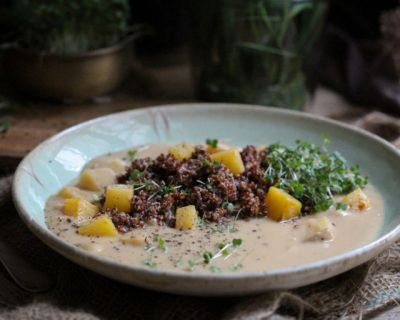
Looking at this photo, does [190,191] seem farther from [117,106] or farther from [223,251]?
[117,106]

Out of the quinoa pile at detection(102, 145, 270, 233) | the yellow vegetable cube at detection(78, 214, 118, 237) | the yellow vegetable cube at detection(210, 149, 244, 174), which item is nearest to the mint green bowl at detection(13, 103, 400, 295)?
the yellow vegetable cube at detection(78, 214, 118, 237)

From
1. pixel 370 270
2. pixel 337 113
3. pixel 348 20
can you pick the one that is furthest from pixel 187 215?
pixel 348 20

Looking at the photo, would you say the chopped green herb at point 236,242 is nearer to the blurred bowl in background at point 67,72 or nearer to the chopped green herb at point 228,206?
the chopped green herb at point 228,206

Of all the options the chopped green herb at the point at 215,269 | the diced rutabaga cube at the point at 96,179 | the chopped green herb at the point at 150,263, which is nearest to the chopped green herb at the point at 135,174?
the diced rutabaga cube at the point at 96,179

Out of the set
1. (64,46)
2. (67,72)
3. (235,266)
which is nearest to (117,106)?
→ (67,72)

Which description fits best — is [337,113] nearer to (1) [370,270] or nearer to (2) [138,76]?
(2) [138,76]
